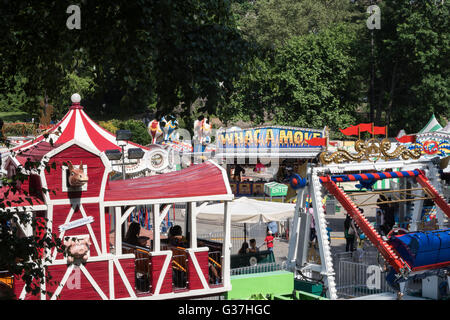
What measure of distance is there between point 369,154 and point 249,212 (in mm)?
3441

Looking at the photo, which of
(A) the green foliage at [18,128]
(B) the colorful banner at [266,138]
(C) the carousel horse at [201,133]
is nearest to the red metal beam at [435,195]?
(B) the colorful banner at [266,138]

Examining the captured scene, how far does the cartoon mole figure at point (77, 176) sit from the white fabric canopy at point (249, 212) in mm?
5100

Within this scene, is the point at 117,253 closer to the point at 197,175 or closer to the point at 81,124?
the point at 197,175

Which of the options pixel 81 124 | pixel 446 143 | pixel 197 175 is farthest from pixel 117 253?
pixel 446 143

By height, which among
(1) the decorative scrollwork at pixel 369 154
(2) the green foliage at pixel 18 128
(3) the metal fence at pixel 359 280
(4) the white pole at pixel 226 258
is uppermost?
(2) the green foliage at pixel 18 128

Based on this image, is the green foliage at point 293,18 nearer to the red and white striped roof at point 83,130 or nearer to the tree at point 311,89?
the tree at point 311,89

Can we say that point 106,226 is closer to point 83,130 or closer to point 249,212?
point 249,212

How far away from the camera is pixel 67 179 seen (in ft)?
39.1

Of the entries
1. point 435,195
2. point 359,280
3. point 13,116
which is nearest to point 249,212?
point 359,280

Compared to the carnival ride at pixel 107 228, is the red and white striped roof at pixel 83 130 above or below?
above

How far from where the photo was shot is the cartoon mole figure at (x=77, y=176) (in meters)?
11.7

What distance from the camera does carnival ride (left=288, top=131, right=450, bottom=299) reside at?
13.8 meters

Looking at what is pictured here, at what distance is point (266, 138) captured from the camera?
35.1m
